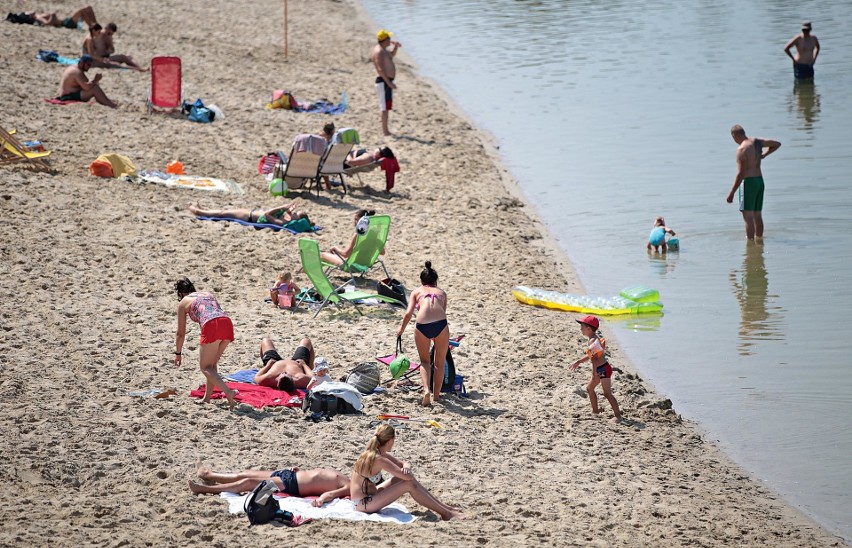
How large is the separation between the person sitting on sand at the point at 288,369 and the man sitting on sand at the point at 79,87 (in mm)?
8948

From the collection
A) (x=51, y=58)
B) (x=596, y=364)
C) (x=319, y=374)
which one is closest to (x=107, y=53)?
(x=51, y=58)

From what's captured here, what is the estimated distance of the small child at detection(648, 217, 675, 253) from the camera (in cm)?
1292

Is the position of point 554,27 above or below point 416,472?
above

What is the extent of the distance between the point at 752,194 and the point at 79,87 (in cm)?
982

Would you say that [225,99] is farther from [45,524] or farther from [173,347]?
[45,524]

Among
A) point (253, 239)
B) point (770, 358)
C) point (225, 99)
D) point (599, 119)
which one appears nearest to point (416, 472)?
point (770, 358)

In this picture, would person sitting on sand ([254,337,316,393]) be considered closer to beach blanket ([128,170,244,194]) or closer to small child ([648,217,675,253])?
beach blanket ([128,170,244,194])

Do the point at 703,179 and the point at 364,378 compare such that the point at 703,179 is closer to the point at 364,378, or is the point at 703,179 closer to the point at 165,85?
the point at 165,85

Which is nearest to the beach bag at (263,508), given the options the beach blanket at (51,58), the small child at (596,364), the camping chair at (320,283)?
the small child at (596,364)

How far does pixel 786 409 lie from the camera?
8992 mm

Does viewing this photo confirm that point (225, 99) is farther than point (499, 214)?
Yes

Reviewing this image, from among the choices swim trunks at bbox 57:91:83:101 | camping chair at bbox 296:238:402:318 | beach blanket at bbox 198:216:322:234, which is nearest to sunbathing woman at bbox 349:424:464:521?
camping chair at bbox 296:238:402:318

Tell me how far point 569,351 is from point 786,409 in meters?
1.97

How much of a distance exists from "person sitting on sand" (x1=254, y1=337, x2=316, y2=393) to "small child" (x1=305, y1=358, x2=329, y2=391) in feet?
0.18
